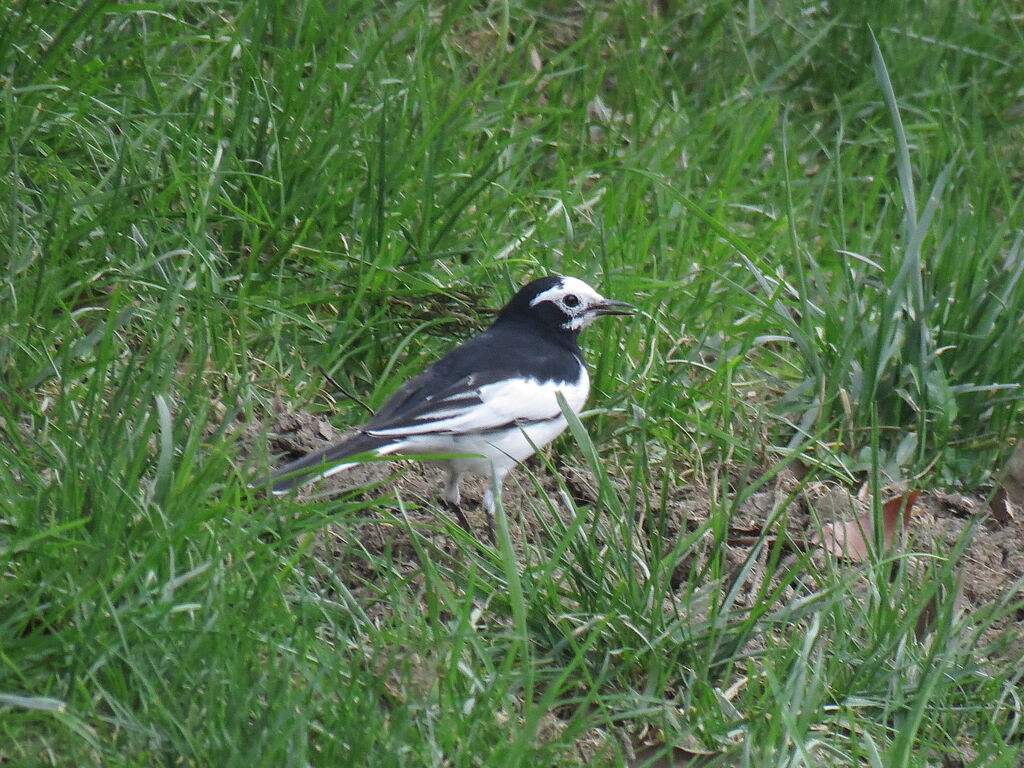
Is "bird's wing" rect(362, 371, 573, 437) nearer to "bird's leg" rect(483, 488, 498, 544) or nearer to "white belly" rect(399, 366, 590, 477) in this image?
"white belly" rect(399, 366, 590, 477)

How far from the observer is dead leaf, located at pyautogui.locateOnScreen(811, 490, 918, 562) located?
4.57 m

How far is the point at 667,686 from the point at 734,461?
5.08 ft

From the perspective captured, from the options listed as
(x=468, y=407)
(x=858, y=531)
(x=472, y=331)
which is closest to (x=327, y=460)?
(x=468, y=407)

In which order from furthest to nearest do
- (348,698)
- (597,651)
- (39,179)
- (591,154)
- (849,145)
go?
(849,145) → (591,154) → (39,179) → (597,651) → (348,698)

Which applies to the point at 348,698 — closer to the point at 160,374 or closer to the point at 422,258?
the point at 160,374

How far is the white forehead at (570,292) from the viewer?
5316mm

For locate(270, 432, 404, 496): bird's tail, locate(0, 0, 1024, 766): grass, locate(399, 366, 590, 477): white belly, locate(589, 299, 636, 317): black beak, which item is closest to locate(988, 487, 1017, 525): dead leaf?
locate(0, 0, 1024, 766): grass

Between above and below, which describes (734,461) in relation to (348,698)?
below

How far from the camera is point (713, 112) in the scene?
23.5ft

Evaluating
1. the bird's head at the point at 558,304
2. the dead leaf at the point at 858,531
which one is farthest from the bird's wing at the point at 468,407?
the dead leaf at the point at 858,531

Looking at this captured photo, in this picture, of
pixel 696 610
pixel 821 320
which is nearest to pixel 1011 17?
pixel 821 320

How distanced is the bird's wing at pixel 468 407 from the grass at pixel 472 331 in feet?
0.94

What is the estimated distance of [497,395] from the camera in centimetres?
493

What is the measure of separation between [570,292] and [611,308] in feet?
0.68
